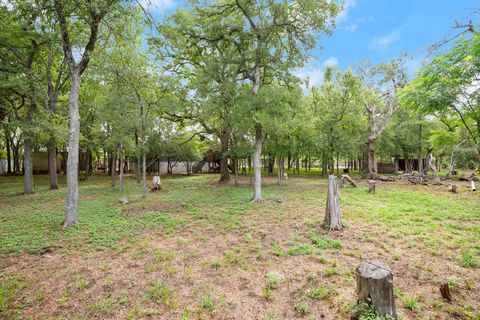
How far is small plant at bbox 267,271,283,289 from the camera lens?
3197 mm

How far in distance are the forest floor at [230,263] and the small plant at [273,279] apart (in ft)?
0.05

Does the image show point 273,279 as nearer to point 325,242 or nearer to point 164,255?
point 325,242

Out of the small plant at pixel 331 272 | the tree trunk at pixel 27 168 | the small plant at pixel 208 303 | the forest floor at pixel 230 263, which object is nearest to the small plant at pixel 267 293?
the forest floor at pixel 230 263

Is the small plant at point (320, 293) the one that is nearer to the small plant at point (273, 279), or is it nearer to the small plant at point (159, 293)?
the small plant at point (273, 279)

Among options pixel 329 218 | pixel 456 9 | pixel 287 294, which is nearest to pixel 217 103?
pixel 329 218

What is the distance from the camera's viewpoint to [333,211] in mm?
5438

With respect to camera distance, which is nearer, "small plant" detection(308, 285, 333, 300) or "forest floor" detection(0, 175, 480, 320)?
"forest floor" detection(0, 175, 480, 320)

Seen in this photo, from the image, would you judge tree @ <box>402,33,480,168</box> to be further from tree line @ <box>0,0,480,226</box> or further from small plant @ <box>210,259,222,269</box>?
small plant @ <box>210,259,222,269</box>

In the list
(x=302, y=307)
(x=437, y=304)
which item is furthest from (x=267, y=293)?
(x=437, y=304)

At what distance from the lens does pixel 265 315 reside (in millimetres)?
2623

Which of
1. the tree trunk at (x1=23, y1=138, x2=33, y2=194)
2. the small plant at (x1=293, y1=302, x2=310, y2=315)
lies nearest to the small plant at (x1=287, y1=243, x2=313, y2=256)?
the small plant at (x1=293, y1=302, x2=310, y2=315)

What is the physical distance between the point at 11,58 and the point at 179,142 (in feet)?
31.5

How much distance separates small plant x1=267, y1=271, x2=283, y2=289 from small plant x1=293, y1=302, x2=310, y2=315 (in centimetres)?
46

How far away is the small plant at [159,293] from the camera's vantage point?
2.92m
